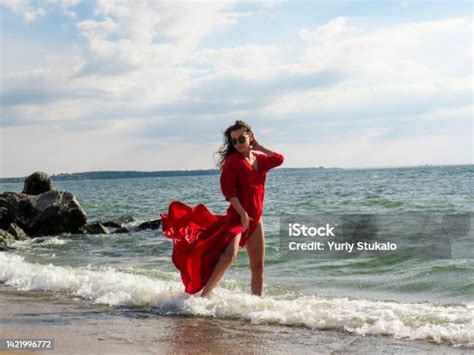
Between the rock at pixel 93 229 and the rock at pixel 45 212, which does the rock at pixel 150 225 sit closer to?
the rock at pixel 93 229

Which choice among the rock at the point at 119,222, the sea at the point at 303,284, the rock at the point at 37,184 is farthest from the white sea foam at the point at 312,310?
the rock at the point at 37,184

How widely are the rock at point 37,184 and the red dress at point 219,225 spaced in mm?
16658

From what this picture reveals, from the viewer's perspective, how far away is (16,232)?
742 inches

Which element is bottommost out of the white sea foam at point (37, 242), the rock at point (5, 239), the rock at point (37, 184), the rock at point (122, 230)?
the white sea foam at point (37, 242)

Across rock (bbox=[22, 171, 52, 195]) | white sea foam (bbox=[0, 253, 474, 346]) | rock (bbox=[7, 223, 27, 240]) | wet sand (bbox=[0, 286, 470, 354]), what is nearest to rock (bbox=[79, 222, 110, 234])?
rock (bbox=[7, 223, 27, 240])

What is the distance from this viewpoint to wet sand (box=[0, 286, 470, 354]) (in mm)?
5363

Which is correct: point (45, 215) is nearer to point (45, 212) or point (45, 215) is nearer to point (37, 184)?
point (45, 212)

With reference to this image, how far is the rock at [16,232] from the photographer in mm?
18734

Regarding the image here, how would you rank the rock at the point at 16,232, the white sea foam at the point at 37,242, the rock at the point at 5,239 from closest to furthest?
the rock at the point at 5,239 < the white sea foam at the point at 37,242 < the rock at the point at 16,232

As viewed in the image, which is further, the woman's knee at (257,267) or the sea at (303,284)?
the woman's knee at (257,267)

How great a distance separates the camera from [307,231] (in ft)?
61.3

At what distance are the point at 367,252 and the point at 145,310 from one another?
6879mm

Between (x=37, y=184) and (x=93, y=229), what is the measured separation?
358 centimetres

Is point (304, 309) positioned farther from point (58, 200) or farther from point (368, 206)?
point (368, 206)
